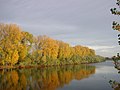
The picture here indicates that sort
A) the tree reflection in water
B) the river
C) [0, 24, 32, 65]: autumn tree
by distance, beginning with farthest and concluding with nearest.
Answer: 1. [0, 24, 32, 65]: autumn tree
2. the tree reflection in water
3. the river

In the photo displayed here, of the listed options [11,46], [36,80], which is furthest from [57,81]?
[11,46]

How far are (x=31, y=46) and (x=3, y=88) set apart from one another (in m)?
39.7

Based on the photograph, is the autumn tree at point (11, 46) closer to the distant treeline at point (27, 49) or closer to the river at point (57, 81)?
the distant treeline at point (27, 49)

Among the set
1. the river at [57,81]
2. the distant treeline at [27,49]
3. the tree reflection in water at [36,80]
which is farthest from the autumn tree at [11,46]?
the river at [57,81]

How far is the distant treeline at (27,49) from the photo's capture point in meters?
50.4

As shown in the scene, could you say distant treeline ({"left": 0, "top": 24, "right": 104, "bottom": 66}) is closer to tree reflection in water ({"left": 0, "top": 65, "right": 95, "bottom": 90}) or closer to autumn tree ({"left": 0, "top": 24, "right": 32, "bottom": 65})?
autumn tree ({"left": 0, "top": 24, "right": 32, "bottom": 65})

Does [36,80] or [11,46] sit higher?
[11,46]

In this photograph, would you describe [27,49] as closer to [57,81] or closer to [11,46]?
[11,46]

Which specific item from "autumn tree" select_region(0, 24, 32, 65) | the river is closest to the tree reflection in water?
the river

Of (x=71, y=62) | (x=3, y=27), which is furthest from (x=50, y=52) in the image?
(x=3, y=27)

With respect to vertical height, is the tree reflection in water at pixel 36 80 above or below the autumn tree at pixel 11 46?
below

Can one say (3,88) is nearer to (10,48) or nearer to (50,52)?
(10,48)

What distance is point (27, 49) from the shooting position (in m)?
60.2

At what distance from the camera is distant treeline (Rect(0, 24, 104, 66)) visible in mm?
50375
